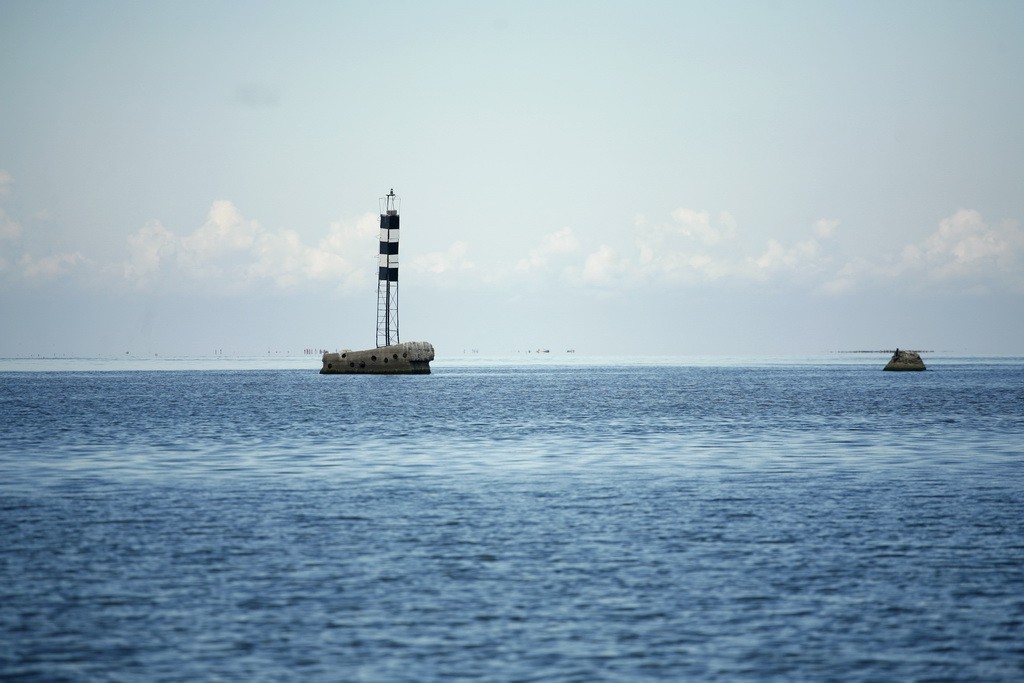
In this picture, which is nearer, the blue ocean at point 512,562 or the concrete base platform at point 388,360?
the blue ocean at point 512,562

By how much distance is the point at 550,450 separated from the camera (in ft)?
166

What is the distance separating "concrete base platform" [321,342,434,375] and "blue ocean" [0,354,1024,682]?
4094 inches

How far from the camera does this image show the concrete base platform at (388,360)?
156 metres

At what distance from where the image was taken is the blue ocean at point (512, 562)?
15.2m

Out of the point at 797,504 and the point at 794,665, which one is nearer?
the point at 794,665

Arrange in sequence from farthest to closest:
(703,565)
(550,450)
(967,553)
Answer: (550,450)
(967,553)
(703,565)

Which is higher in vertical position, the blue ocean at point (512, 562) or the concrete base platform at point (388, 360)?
the concrete base platform at point (388, 360)

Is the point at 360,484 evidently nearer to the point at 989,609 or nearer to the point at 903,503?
the point at 903,503

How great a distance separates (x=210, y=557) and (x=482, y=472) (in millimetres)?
18467

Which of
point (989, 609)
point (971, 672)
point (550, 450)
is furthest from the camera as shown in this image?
point (550, 450)

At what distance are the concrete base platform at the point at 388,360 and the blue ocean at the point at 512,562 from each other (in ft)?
341

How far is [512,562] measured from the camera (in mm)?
22047

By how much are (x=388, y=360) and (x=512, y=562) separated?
135142mm

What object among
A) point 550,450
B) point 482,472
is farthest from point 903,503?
point 550,450
